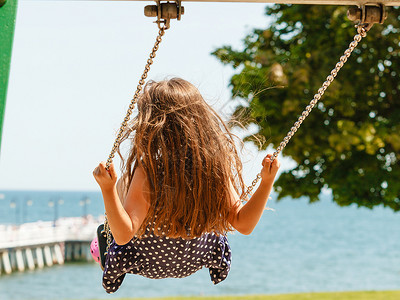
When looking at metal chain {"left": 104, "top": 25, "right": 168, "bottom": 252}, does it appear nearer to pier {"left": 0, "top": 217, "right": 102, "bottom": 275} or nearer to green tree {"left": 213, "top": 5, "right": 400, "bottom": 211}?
green tree {"left": 213, "top": 5, "right": 400, "bottom": 211}

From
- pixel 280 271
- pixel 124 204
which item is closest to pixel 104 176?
pixel 124 204

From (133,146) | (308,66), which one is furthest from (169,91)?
(308,66)

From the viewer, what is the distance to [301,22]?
6.98 metres

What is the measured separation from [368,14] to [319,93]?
1.14 feet

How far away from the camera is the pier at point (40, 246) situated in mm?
34875

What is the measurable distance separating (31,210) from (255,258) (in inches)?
2542

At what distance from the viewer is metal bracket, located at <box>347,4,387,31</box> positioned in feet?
6.53

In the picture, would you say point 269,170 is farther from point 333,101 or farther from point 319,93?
point 333,101

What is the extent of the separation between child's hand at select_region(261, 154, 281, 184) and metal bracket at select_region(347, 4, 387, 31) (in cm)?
63

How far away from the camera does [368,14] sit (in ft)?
6.53

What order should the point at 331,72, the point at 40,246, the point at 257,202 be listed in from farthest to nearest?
1. the point at 40,246
2. the point at 257,202
3. the point at 331,72

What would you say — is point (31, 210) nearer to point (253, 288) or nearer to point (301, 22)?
point (253, 288)

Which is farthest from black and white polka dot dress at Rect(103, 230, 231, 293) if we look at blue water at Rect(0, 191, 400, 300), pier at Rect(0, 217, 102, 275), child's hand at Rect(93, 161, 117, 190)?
pier at Rect(0, 217, 102, 275)

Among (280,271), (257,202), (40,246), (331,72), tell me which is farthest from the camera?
(280,271)
